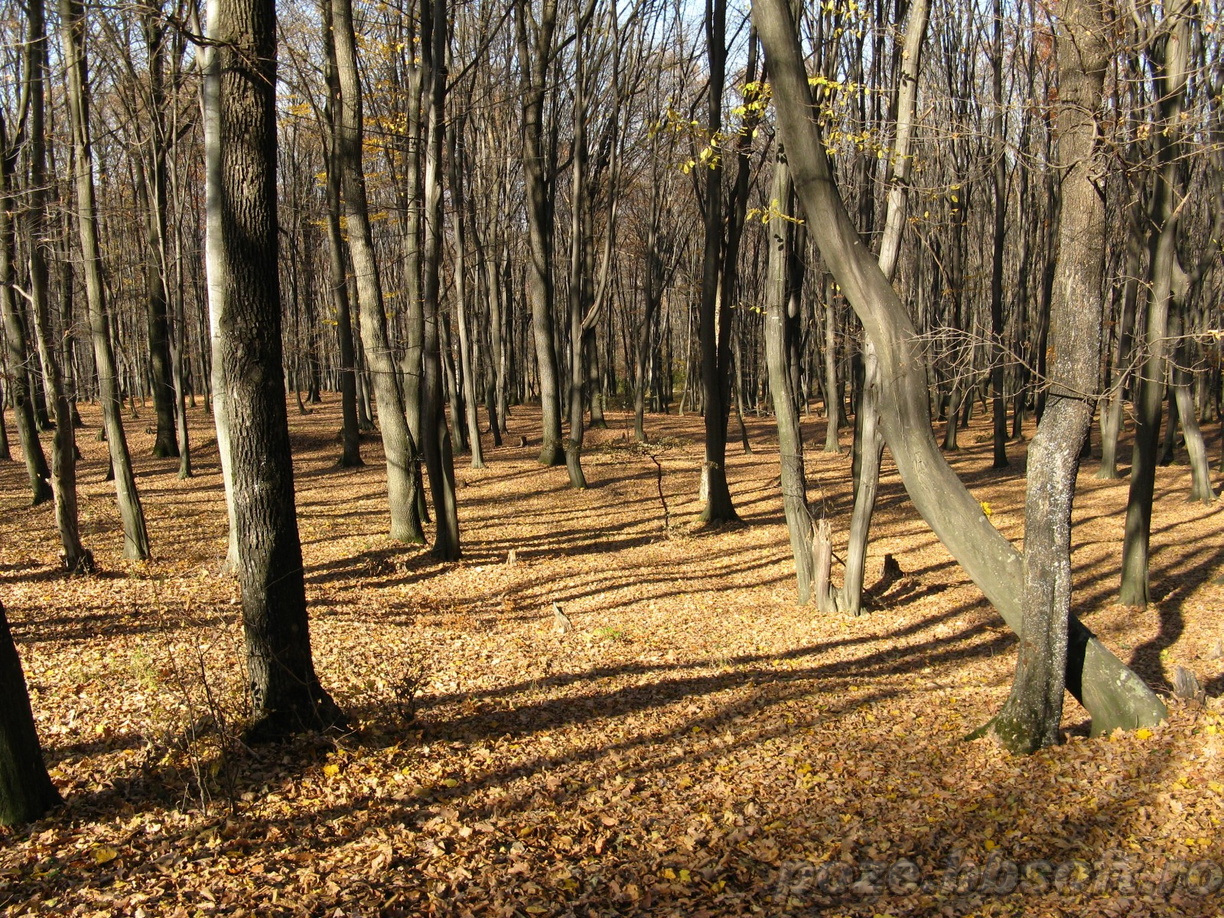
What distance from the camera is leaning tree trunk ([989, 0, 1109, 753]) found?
5.21 meters

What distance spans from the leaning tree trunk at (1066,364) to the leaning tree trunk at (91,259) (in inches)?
367

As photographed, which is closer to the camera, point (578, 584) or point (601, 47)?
point (578, 584)

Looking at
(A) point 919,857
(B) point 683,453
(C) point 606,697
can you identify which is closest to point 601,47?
(B) point 683,453

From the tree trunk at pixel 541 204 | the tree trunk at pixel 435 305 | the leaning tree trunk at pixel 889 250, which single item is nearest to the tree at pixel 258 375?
the leaning tree trunk at pixel 889 250

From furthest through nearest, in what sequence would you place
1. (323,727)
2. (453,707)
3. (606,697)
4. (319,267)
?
(319,267) < (606,697) < (453,707) < (323,727)

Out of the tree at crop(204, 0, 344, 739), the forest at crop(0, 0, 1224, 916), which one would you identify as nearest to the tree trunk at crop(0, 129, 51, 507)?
the forest at crop(0, 0, 1224, 916)

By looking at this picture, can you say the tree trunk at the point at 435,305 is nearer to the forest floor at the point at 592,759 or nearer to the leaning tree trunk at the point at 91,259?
the forest floor at the point at 592,759

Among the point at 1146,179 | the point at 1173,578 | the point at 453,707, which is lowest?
the point at 1173,578

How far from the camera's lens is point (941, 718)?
6676 millimetres

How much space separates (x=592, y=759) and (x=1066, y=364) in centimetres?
401

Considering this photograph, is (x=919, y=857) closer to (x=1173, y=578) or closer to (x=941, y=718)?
(x=941, y=718)

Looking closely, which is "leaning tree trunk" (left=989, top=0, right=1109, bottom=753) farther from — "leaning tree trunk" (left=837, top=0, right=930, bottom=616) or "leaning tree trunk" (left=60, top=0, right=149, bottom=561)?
"leaning tree trunk" (left=60, top=0, right=149, bottom=561)

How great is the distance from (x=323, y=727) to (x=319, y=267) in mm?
35417

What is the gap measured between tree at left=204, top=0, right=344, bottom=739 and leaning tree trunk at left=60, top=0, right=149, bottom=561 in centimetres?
552
